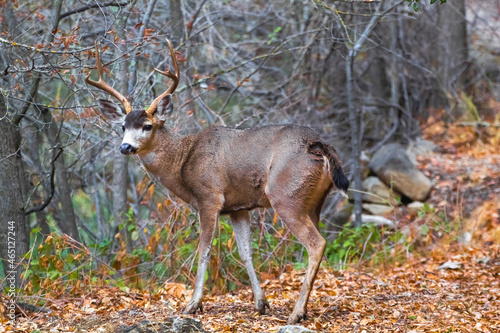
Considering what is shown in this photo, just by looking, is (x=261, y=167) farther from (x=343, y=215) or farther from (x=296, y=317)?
(x=343, y=215)

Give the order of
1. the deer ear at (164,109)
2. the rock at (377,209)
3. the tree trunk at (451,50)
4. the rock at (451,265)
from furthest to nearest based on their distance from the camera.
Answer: the tree trunk at (451,50), the rock at (377,209), the rock at (451,265), the deer ear at (164,109)

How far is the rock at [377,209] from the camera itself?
35.0 feet

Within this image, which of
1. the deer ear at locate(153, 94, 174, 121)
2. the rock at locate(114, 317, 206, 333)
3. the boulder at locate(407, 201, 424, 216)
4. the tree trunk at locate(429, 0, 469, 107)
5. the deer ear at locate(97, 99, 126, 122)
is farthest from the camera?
the tree trunk at locate(429, 0, 469, 107)

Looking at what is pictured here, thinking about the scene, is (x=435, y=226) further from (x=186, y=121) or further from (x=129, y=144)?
(x=129, y=144)

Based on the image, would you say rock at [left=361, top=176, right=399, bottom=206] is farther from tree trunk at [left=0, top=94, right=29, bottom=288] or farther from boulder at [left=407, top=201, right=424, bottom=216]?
tree trunk at [left=0, top=94, right=29, bottom=288]

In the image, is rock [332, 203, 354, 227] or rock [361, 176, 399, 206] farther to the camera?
rock [361, 176, 399, 206]

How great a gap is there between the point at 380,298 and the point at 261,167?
A: 78.1 inches

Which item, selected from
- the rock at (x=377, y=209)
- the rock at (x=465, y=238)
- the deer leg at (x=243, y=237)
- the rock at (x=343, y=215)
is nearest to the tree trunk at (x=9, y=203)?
the deer leg at (x=243, y=237)

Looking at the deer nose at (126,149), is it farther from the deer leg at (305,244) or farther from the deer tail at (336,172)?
the deer tail at (336,172)

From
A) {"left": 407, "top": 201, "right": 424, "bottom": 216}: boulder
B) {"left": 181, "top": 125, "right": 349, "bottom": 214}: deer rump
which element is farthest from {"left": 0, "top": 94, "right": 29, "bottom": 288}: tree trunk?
{"left": 407, "top": 201, "right": 424, "bottom": 216}: boulder

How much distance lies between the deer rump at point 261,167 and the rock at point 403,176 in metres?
5.51

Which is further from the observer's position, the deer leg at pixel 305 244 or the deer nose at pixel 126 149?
the deer nose at pixel 126 149

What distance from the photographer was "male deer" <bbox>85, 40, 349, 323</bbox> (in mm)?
5391

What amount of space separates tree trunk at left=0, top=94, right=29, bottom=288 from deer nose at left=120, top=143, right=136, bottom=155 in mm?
1307
